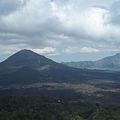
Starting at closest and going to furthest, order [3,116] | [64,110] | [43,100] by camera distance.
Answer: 1. [3,116]
2. [64,110]
3. [43,100]

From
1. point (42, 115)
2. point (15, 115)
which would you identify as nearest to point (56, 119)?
point (42, 115)

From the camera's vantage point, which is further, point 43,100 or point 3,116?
point 43,100

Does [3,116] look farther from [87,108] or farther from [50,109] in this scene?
[87,108]

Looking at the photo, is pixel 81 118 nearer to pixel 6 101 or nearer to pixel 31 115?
pixel 31 115

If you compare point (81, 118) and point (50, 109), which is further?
point (50, 109)

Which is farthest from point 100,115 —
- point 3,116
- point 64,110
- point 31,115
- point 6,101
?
point 6,101

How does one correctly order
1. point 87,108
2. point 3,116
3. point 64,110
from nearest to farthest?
point 3,116
point 64,110
point 87,108

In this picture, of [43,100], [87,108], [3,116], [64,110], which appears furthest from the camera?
[43,100]

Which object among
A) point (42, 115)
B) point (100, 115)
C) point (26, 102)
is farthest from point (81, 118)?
point (26, 102)

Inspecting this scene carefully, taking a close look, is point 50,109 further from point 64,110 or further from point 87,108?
point 87,108
